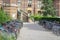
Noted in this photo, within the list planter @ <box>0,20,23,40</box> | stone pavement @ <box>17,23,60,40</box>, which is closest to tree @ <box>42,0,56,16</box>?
stone pavement @ <box>17,23,60,40</box>

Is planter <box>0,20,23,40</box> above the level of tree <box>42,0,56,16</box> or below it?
above

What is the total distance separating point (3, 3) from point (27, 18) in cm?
2085

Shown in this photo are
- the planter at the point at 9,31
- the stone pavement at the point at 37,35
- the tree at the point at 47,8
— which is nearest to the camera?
the planter at the point at 9,31

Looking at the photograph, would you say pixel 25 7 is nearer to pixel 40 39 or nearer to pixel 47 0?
pixel 47 0

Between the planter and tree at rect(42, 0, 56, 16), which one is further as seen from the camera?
tree at rect(42, 0, 56, 16)

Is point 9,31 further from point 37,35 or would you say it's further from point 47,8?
point 47,8

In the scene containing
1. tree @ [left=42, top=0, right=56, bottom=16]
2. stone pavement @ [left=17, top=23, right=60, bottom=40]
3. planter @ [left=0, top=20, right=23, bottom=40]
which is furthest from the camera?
tree @ [left=42, top=0, right=56, bottom=16]

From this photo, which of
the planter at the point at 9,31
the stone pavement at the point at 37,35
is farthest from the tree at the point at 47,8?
the planter at the point at 9,31

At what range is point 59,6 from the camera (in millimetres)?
68625

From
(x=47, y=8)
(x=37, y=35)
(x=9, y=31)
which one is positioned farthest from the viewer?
(x=47, y=8)

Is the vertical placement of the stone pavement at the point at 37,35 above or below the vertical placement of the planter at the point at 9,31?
below

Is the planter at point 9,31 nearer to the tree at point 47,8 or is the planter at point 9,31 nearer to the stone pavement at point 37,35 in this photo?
the stone pavement at point 37,35

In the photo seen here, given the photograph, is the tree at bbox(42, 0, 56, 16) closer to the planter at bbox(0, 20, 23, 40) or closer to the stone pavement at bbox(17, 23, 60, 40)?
the stone pavement at bbox(17, 23, 60, 40)

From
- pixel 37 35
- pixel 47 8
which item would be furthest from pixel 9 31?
pixel 47 8
